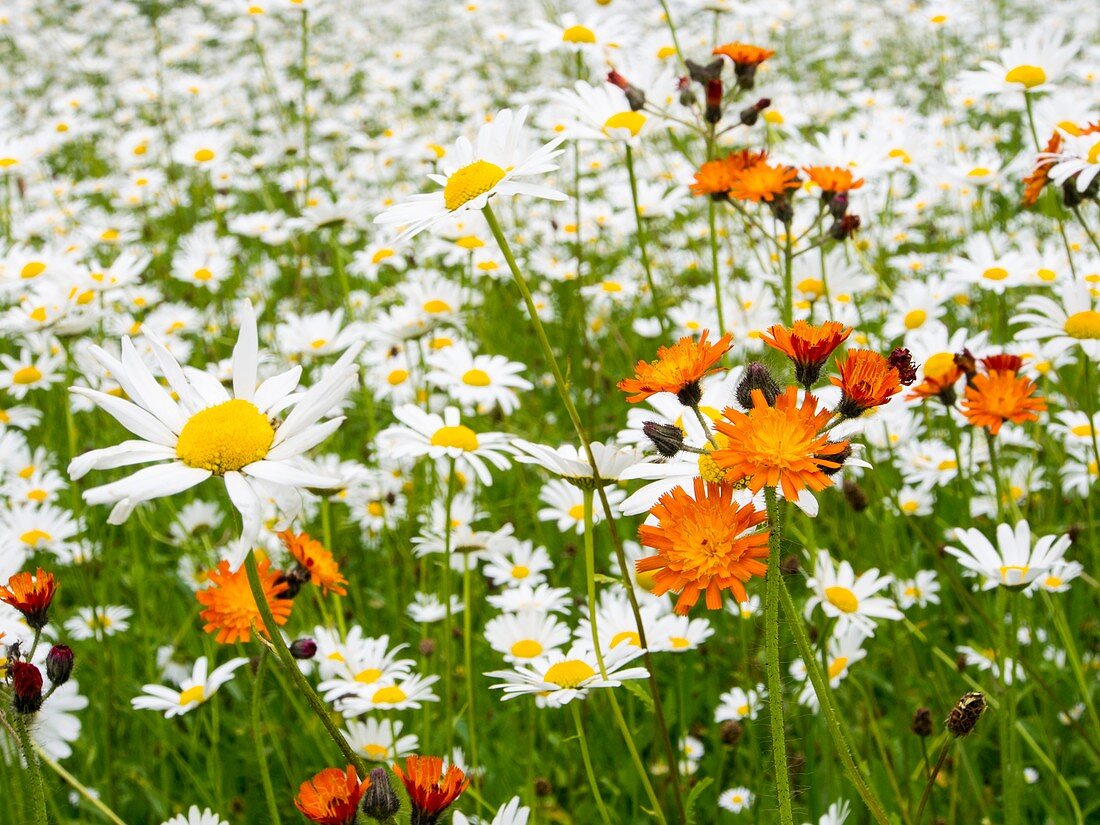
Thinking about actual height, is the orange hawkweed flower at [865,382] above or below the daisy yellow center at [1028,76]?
below

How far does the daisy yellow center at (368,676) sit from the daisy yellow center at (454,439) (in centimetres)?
47

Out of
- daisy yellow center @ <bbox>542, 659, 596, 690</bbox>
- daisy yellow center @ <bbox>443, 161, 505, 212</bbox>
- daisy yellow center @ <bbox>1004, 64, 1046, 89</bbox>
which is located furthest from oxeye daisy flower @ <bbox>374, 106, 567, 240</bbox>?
daisy yellow center @ <bbox>1004, 64, 1046, 89</bbox>

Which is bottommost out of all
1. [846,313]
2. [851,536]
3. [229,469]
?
[851,536]

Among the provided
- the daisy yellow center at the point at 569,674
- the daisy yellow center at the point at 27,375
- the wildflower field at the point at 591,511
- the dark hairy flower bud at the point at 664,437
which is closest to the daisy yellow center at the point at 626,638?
the wildflower field at the point at 591,511

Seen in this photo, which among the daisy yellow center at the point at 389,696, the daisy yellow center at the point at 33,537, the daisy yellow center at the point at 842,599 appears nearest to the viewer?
the daisy yellow center at the point at 389,696

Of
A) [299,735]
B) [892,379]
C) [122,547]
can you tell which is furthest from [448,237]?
[892,379]

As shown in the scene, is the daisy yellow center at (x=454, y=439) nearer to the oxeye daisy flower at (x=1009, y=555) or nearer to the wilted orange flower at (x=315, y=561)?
the wilted orange flower at (x=315, y=561)

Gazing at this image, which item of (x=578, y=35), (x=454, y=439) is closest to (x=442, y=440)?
(x=454, y=439)

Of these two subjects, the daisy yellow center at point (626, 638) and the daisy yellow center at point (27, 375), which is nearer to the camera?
the daisy yellow center at point (626, 638)

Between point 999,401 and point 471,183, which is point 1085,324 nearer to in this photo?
point 999,401

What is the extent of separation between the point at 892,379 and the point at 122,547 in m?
3.14

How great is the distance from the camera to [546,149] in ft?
4.19

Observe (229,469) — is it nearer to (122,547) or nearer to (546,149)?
(546,149)

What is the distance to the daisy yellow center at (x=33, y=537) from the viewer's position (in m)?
2.55
